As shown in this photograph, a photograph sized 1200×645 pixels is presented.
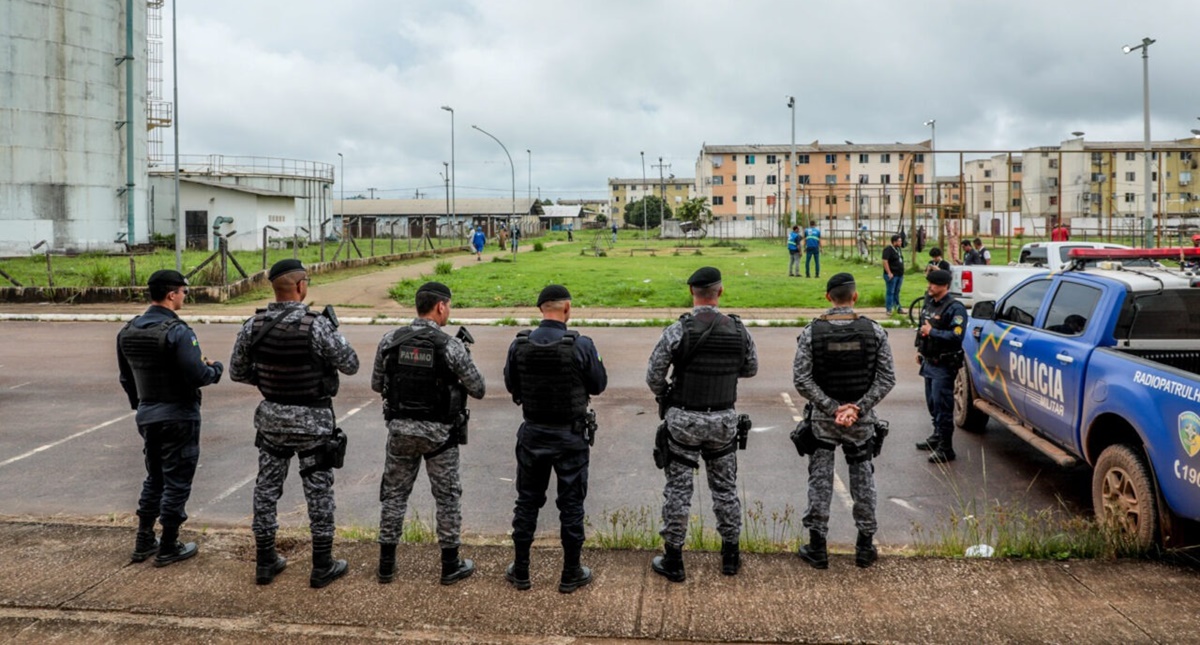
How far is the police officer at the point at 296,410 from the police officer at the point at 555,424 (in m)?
1.03

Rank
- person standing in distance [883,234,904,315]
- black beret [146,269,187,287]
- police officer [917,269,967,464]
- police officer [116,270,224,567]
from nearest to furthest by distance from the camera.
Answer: police officer [116,270,224,567] → black beret [146,269,187,287] → police officer [917,269,967,464] → person standing in distance [883,234,904,315]

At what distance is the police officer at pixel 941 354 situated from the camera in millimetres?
8242

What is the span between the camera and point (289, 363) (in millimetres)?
5379

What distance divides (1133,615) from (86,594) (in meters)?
5.49

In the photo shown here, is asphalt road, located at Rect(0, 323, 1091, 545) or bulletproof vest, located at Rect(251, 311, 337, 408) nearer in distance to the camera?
bulletproof vest, located at Rect(251, 311, 337, 408)

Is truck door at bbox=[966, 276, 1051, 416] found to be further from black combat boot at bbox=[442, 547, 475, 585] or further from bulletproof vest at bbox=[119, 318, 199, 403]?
bulletproof vest at bbox=[119, 318, 199, 403]

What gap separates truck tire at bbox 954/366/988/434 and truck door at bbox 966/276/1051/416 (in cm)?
39

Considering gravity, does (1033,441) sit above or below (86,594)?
above

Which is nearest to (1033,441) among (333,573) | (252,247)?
(333,573)

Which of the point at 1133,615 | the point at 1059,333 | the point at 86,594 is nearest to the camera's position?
the point at 1133,615

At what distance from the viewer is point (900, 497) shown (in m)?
7.29

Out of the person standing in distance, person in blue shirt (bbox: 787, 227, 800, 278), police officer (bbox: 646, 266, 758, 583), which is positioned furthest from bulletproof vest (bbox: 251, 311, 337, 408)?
person in blue shirt (bbox: 787, 227, 800, 278)

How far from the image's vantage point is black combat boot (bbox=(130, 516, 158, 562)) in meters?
5.79

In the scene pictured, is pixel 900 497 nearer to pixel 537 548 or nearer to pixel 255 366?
pixel 537 548
